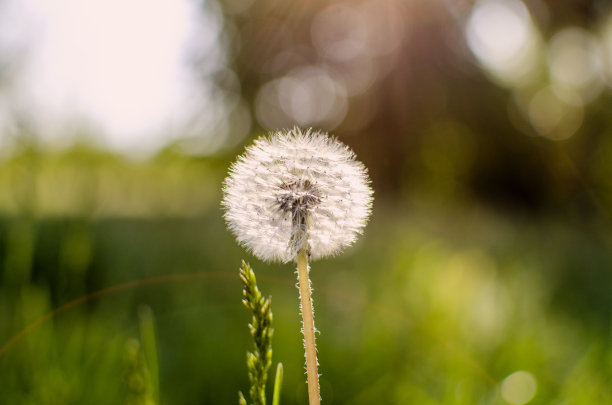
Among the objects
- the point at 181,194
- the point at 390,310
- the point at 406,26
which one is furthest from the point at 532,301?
the point at 406,26

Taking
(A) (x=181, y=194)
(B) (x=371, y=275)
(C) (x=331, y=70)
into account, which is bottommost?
(B) (x=371, y=275)

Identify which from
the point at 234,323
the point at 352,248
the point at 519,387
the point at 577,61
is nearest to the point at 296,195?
the point at 519,387

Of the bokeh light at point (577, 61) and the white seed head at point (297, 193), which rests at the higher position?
the bokeh light at point (577, 61)

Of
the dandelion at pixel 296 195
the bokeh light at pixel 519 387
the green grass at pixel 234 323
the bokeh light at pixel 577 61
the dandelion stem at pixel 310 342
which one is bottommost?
the dandelion stem at pixel 310 342

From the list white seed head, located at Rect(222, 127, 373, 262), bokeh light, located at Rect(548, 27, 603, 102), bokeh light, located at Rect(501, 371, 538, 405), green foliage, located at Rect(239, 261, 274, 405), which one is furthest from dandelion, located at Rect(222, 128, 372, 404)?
bokeh light, located at Rect(548, 27, 603, 102)

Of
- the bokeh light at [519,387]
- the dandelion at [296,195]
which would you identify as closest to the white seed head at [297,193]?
the dandelion at [296,195]

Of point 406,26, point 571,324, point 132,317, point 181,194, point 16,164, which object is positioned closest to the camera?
point 16,164

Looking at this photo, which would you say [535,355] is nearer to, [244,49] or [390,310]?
[390,310]

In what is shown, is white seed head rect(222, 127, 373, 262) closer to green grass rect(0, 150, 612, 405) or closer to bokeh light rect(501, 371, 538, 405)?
green grass rect(0, 150, 612, 405)

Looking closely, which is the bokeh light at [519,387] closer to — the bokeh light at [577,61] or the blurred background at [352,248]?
the blurred background at [352,248]
